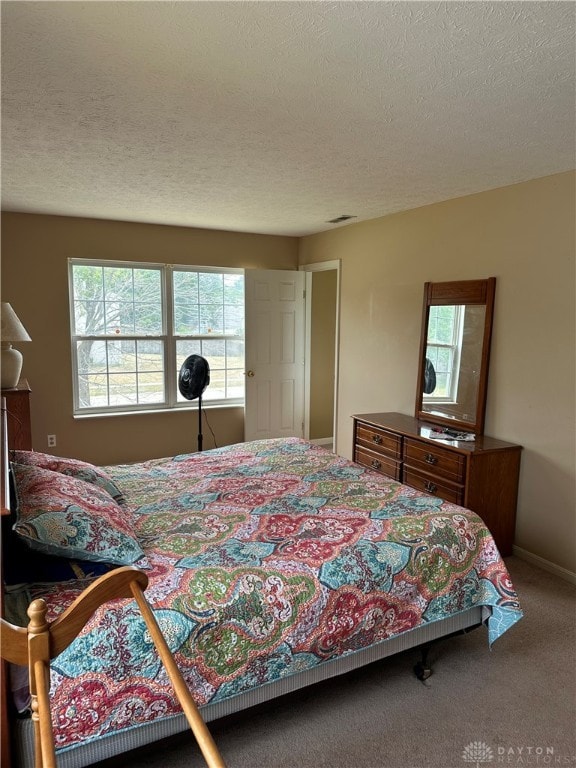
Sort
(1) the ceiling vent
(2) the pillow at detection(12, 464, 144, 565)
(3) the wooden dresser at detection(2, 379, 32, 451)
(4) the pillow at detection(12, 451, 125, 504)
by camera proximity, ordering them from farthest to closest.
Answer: (1) the ceiling vent, (3) the wooden dresser at detection(2, 379, 32, 451), (4) the pillow at detection(12, 451, 125, 504), (2) the pillow at detection(12, 464, 144, 565)

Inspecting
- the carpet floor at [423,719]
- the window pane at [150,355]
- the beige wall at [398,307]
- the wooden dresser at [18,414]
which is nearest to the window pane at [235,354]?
the beige wall at [398,307]

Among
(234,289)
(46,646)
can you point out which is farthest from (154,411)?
(46,646)

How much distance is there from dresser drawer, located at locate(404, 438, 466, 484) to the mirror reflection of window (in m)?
0.51

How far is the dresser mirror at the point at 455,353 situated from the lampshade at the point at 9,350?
3.01 metres

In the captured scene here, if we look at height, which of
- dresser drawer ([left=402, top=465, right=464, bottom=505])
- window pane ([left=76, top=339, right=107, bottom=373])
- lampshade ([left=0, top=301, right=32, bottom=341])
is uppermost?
lampshade ([left=0, top=301, right=32, bottom=341])

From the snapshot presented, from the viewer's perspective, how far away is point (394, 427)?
398cm

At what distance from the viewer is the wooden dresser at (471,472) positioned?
3.29m

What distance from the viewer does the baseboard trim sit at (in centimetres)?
316

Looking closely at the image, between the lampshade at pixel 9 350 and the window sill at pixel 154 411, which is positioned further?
the window sill at pixel 154 411

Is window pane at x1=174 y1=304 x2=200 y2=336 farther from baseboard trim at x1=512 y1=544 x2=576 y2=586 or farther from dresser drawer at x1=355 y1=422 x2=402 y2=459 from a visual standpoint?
baseboard trim at x1=512 y1=544 x2=576 y2=586

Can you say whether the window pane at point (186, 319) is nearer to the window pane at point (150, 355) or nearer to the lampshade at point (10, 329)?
the window pane at point (150, 355)

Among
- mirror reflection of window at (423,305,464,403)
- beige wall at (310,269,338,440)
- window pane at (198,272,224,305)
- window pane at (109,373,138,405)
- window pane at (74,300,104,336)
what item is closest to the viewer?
mirror reflection of window at (423,305,464,403)

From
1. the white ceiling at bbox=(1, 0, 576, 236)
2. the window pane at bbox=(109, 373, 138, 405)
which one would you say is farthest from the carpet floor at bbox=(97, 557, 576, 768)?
the window pane at bbox=(109, 373, 138, 405)

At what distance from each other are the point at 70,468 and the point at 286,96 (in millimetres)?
1905
